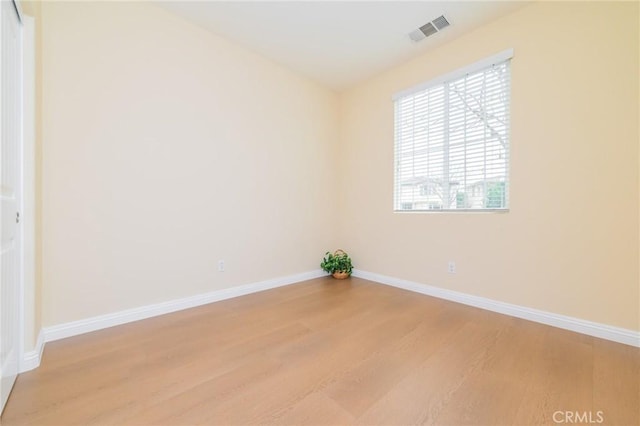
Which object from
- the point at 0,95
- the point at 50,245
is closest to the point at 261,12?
the point at 0,95

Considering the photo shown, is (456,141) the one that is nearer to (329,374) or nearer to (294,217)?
(294,217)

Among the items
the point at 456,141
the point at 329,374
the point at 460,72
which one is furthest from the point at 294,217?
the point at 460,72

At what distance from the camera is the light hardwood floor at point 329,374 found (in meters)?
1.23

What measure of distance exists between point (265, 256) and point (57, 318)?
5.93ft

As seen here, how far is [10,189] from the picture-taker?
1.42 m

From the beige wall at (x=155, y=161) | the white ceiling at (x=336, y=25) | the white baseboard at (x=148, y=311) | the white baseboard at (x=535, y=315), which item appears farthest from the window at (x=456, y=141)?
the white baseboard at (x=148, y=311)

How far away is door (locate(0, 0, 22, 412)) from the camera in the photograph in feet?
4.21

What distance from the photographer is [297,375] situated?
1521 millimetres

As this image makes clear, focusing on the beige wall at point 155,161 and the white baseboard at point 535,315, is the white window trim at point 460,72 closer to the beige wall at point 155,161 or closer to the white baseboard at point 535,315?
the beige wall at point 155,161

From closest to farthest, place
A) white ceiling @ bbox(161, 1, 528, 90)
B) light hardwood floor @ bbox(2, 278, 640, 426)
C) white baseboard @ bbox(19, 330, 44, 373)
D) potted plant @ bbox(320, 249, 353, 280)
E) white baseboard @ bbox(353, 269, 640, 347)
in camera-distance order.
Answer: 1. light hardwood floor @ bbox(2, 278, 640, 426)
2. white baseboard @ bbox(19, 330, 44, 373)
3. white baseboard @ bbox(353, 269, 640, 347)
4. white ceiling @ bbox(161, 1, 528, 90)
5. potted plant @ bbox(320, 249, 353, 280)

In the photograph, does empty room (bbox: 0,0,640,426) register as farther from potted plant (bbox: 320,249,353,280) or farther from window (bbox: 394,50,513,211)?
potted plant (bbox: 320,249,353,280)

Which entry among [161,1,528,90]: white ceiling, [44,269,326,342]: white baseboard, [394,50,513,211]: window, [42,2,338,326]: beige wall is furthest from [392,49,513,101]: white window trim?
[44,269,326,342]: white baseboard

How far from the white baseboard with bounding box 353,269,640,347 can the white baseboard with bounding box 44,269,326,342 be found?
64.7 inches

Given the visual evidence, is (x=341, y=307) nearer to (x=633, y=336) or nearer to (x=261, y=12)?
(x=633, y=336)
